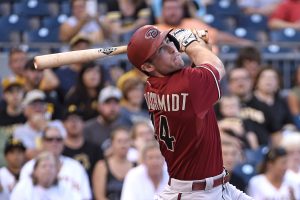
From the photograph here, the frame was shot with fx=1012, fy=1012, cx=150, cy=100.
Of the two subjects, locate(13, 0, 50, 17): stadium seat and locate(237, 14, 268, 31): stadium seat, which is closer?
locate(13, 0, 50, 17): stadium seat

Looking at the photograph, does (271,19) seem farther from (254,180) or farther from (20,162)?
(20,162)

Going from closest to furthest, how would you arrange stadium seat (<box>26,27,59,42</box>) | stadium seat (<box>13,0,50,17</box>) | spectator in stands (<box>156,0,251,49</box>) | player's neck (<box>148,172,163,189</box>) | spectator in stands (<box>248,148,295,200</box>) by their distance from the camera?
player's neck (<box>148,172,163,189</box>), spectator in stands (<box>248,148,295,200</box>), spectator in stands (<box>156,0,251,49</box>), stadium seat (<box>26,27,59,42</box>), stadium seat (<box>13,0,50,17</box>)

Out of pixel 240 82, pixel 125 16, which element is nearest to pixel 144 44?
pixel 240 82

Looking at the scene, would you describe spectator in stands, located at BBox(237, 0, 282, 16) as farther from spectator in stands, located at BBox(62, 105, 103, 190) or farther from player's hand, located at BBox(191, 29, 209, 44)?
player's hand, located at BBox(191, 29, 209, 44)

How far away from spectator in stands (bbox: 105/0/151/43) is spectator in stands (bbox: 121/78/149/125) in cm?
133

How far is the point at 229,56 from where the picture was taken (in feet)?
41.8

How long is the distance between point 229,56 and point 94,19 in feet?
5.78

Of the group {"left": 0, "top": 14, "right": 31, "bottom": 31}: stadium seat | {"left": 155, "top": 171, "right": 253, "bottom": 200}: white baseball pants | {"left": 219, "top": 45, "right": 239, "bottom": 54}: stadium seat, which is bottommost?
{"left": 219, "top": 45, "right": 239, "bottom": 54}: stadium seat

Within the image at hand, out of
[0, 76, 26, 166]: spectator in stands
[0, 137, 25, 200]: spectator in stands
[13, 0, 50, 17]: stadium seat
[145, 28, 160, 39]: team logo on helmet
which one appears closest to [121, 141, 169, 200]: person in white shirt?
[0, 137, 25, 200]: spectator in stands

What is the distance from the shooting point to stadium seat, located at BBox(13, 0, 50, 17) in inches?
515

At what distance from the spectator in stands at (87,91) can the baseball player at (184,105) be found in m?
4.75

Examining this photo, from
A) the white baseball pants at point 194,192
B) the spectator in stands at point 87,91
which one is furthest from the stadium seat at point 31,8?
the white baseball pants at point 194,192

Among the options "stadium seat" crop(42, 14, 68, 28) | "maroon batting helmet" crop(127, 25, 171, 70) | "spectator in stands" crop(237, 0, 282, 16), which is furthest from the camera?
"spectator in stands" crop(237, 0, 282, 16)

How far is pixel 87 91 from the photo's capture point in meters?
11.4
